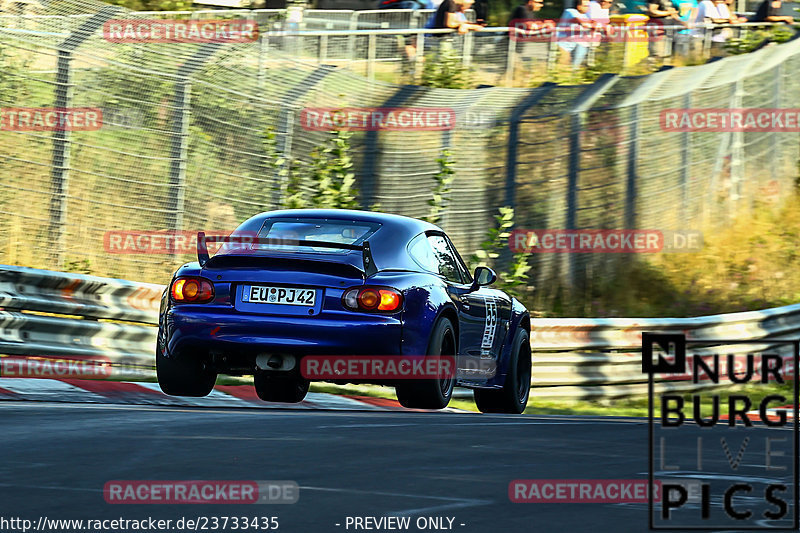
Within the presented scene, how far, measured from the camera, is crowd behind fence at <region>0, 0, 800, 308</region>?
14977 mm

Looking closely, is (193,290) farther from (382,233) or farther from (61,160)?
(61,160)

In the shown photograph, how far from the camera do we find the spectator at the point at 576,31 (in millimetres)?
19359

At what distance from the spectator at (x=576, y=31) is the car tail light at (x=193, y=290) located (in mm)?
10997

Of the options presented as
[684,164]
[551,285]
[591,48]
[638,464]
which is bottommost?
[638,464]

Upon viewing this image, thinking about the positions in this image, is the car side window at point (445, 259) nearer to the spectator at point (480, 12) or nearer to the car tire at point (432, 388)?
the car tire at point (432, 388)

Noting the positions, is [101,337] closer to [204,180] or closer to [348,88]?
[204,180]

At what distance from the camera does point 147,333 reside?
13.1 m

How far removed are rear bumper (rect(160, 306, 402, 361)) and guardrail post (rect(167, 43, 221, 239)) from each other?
6.41 m

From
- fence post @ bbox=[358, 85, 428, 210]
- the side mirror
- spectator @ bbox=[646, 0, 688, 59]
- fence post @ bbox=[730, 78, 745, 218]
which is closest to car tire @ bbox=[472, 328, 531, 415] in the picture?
the side mirror

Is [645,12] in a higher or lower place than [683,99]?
higher

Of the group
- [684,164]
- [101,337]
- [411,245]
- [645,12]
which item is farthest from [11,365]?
[645,12]

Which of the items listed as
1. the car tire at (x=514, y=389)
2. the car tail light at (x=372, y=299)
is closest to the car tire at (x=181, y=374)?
the car tail light at (x=372, y=299)

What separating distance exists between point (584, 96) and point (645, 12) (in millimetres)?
3071

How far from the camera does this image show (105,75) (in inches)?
603
